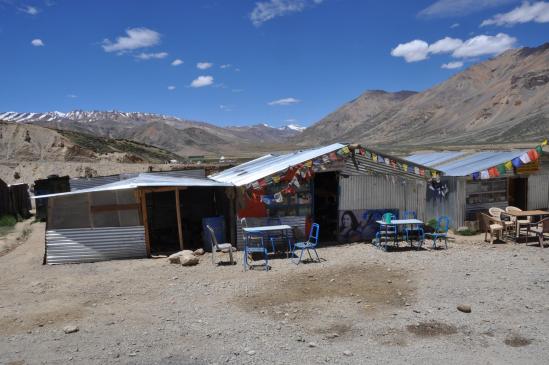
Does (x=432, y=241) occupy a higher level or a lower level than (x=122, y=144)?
lower

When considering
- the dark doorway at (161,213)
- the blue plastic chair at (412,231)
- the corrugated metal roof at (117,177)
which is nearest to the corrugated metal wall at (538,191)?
the blue plastic chair at (412,231)

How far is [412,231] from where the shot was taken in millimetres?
13430

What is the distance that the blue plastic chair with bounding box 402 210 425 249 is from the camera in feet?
42.8

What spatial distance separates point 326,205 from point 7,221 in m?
14.7

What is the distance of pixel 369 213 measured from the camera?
13.9 m

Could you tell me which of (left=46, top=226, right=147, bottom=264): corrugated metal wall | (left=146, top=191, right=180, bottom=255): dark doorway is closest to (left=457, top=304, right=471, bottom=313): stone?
(left=46, top=226, right=147, bottom=264): corrugated metal wall

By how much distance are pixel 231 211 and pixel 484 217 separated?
7862mm

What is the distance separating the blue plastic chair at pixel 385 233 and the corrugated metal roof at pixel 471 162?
3153mm

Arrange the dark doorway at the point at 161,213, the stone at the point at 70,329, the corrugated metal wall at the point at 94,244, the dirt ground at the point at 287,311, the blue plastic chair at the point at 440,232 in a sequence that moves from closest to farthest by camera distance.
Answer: the dirt ground at the point at 287,311 → the stone at the point at 70,329 → the corrugated metal wall at the point at 94,244 → the blue plastic chair at the point at 440,232 → the dark doorway at the point at 161,213

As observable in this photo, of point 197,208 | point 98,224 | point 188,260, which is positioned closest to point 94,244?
point 98,224

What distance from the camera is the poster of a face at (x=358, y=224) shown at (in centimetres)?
1375

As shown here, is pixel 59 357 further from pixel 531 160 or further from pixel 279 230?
pixel 531 160

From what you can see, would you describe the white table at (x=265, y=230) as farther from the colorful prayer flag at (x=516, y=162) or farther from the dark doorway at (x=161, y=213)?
the colorful prayer flag at (x=516, y=162)

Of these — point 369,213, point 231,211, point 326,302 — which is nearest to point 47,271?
point 231,211
